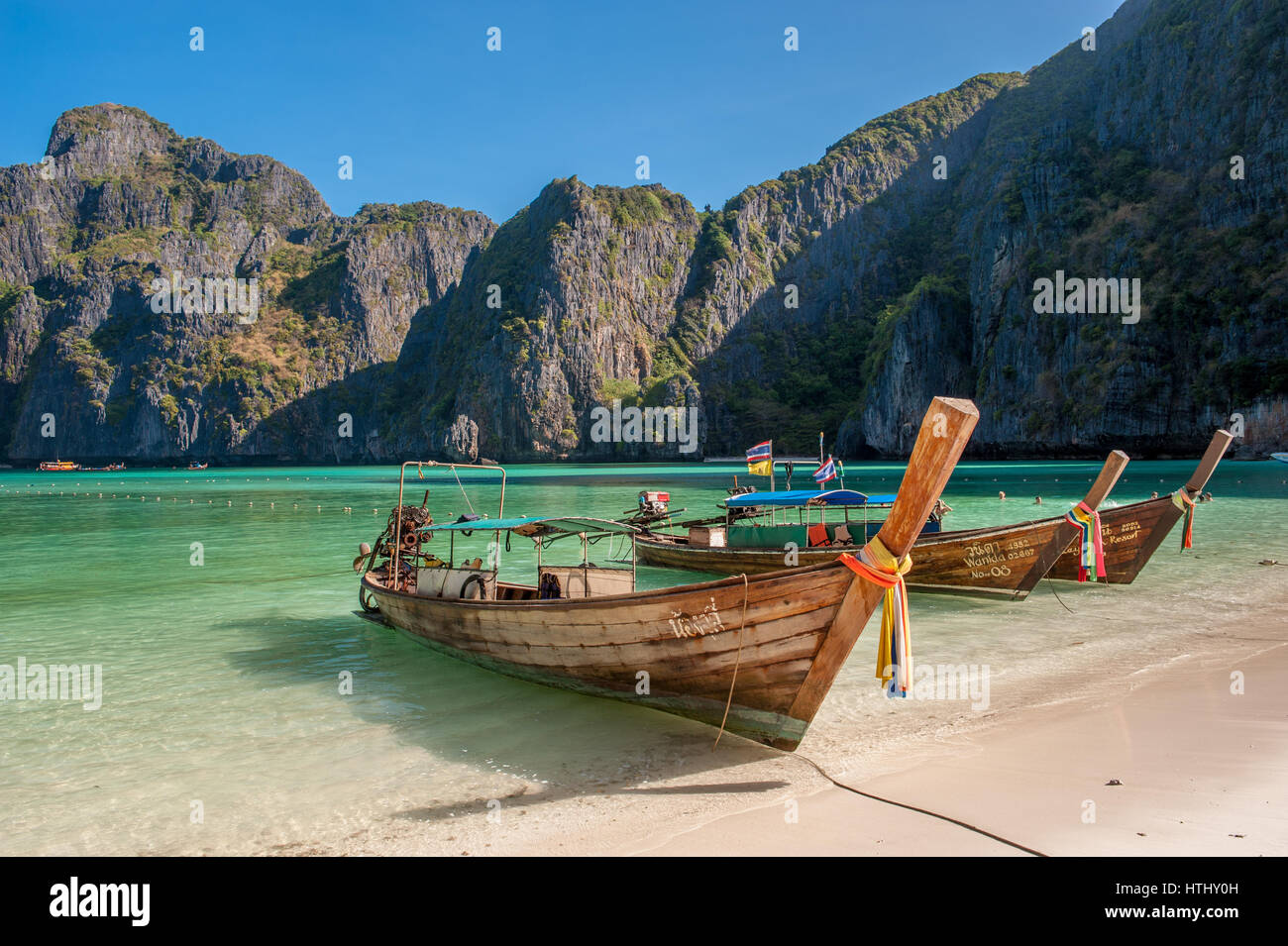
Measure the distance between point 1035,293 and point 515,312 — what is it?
109 meters

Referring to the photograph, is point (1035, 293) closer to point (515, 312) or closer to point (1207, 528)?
point (1207, 528)

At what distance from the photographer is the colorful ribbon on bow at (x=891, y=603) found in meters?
5.85

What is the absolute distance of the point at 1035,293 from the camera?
95.1 m
